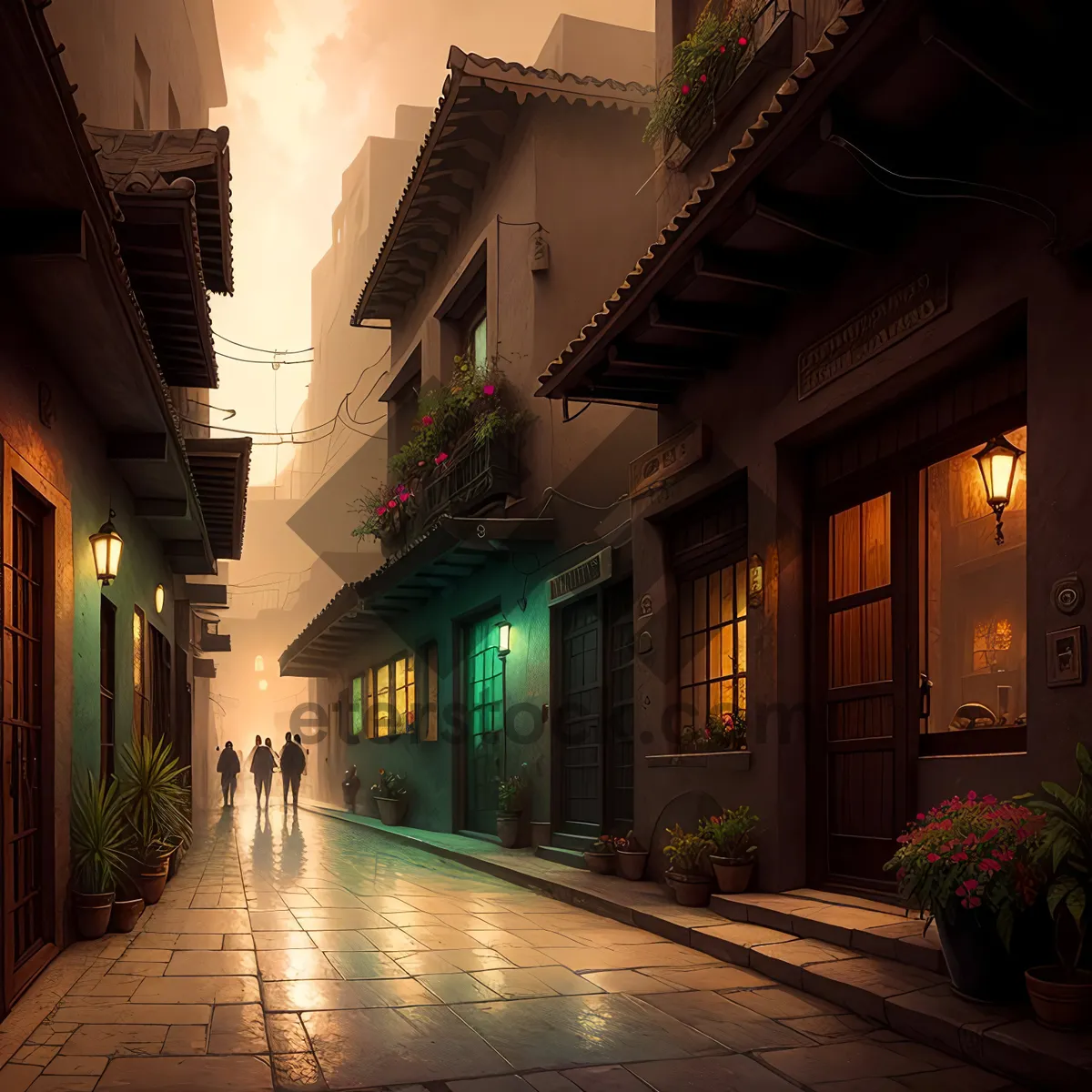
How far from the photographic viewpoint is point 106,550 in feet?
28.0

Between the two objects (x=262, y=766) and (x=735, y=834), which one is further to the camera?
(x=262, y=766)

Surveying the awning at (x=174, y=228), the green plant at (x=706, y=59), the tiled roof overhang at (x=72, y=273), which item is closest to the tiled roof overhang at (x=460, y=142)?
the green plant at (x=706, y=59)

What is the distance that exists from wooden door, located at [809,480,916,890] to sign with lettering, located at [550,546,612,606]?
138 inches

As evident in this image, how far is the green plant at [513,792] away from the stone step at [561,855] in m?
0.89

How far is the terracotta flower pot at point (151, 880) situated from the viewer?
374 inches

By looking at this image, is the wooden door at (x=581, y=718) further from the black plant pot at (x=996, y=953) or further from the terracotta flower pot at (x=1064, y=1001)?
the terracotta flower pot at (x=1064, y=1001)

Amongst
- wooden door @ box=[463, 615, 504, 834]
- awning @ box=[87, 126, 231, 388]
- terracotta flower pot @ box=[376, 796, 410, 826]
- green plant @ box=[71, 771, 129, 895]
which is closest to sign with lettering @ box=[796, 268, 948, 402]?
awning @ box=[87, 126, 231, 388]

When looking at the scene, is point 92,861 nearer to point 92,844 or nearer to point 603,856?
point 92,844

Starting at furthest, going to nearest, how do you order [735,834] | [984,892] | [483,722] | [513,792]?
[483,722]
[513,792]
[735,834]
[984,892]

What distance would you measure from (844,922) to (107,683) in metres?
6.57

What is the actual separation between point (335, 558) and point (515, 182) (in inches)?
948

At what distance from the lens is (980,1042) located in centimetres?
478

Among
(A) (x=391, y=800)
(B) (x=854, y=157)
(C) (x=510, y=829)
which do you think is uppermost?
(B) (x=854, y=157)

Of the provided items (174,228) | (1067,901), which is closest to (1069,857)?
(1067,901)
